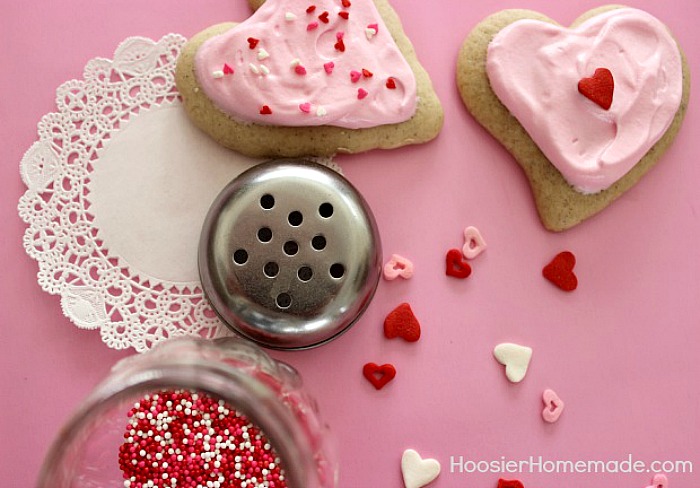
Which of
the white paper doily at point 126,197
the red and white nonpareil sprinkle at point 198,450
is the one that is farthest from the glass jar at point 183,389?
the white paper doily at point 126,197

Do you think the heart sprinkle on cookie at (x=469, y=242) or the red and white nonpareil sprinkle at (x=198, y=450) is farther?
the heart sprinkle on cookie at (x=469, y=242)

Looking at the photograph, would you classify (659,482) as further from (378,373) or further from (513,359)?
(378,373)

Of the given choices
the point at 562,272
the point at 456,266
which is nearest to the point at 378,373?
the point at 456,266

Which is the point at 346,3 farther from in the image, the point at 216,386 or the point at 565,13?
the point at 216,386

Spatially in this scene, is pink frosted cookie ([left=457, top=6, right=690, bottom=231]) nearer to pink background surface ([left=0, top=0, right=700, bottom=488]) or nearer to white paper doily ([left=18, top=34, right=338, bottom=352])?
pink background surface ([left=0, top=0, right=700, bottom=488])

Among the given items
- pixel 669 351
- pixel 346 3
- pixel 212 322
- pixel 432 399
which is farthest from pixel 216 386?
pixel 669 351

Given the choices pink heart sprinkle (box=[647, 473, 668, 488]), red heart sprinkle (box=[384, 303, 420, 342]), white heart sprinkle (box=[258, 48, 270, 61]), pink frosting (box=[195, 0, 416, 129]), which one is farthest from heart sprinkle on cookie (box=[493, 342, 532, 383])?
white heart sprinkle (box=[258, 48, 270, 61])

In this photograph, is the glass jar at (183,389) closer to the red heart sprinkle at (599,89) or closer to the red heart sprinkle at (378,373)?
the red heart sprinkle at (378,373)
